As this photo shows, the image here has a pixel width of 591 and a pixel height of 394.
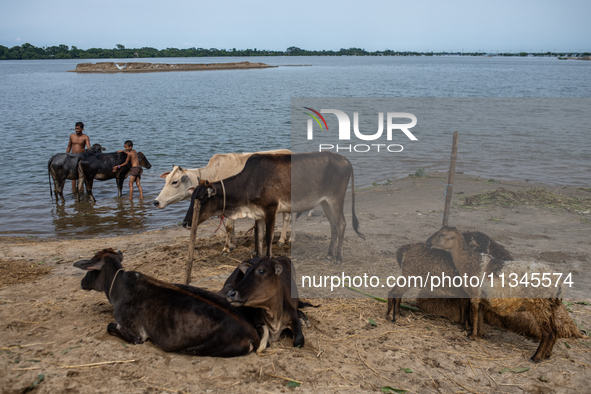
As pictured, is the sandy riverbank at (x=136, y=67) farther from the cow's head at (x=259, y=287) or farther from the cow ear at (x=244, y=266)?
the cow's head at (x=259, y=287)

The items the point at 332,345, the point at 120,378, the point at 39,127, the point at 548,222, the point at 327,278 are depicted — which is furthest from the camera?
the point at 39,127

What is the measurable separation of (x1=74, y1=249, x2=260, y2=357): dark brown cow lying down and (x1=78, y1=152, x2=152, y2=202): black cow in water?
11.1 metres

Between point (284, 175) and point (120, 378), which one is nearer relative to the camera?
point (120, 378)

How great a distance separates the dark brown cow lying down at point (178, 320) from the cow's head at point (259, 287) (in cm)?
29

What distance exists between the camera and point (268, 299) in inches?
198

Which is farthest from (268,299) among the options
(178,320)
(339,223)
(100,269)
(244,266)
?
(339,223)

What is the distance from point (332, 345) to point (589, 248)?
20.0 feet

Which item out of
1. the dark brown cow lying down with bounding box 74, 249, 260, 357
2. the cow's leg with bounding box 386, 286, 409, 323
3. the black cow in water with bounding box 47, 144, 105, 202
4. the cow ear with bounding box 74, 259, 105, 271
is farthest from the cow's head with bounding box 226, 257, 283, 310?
the black cow in water with bounding box 47, 144, 105, 202

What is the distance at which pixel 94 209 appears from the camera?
47.4 feet

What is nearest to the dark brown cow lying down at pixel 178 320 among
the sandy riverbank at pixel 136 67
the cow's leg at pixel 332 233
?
the cow's leg at pixel 332 233

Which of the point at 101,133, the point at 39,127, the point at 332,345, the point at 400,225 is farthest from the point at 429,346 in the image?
the point at 39,127

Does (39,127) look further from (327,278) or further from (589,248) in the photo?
(589,248)

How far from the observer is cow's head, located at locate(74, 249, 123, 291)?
18.4 feet

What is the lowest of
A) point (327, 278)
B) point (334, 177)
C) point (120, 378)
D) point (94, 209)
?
point (94, 209)
